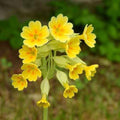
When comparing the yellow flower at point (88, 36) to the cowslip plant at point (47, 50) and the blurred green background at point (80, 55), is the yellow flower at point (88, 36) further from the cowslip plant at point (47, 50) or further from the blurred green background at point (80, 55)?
the blurred green background at point (80, 55)

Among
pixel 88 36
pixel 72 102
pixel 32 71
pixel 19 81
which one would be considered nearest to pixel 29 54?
pixel 32 71

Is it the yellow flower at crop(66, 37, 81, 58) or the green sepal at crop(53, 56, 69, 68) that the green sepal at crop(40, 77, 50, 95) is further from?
the yellow flower at crop(66, 37, 81, 58)

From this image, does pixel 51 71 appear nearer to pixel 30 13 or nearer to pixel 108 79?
pixel 108 79

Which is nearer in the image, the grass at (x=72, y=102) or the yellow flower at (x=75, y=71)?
the yellow flower at (x=75, y=71)

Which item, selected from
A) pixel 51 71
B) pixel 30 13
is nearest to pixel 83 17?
pixel 30 13

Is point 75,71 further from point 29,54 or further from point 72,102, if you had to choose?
point 72,102

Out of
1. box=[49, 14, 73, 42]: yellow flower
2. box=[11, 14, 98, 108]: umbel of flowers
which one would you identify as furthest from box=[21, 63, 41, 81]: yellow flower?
box=[49, 14, 73, 42]: yellow flower

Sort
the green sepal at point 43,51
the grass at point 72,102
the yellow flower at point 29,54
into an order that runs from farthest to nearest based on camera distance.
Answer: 1. the grass at point 72,102
2. the green sepal at point 43,51
3. the yellow flower at point 29,54

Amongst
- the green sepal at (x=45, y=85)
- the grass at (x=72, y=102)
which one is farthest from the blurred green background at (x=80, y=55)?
the green sepal at (x=45, y=85)
